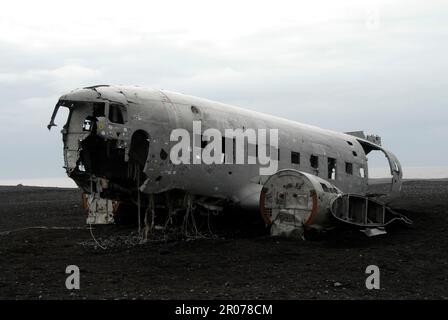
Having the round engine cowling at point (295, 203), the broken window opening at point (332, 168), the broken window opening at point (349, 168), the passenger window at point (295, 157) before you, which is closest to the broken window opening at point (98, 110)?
the round engine cowling at point (295, 203)

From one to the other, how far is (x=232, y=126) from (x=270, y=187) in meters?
2.43

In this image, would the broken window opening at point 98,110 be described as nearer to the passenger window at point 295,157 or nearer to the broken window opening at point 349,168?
the passenger window at point 295,157

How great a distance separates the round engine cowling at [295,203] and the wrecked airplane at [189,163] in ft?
0.09

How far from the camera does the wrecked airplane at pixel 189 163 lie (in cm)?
1430

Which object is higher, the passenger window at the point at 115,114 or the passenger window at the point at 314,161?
the passenger window at the point at 115,114

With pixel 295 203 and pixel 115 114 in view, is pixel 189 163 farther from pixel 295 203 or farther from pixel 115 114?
pixel 295 203

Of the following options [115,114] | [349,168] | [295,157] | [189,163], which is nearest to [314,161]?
[295,157]

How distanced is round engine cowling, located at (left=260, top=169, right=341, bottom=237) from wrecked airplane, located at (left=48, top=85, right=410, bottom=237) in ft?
0.09

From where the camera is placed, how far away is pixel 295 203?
15.4 meters

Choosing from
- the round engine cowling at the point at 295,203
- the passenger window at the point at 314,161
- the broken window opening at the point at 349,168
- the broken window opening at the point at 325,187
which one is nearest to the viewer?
the round engine cowling at the point at 295,203
